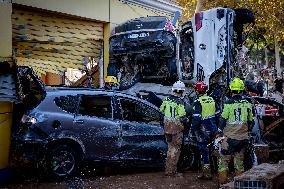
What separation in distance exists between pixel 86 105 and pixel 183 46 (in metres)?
4.15

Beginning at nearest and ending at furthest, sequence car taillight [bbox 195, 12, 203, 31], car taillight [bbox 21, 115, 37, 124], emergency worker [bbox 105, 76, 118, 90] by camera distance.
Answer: car taillight [bbox 21, 115, 37, 124] → car taillight [bbox 195, 12, 203, 31] → emergency worker [bbox 105, 76, 118, 90]

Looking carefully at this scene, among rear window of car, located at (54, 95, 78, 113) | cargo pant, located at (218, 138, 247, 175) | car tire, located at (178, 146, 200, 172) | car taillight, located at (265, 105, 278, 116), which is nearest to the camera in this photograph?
cargo pant, located at (218, 138, 247, 175)

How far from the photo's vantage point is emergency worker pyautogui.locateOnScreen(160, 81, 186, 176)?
8727 millimetres

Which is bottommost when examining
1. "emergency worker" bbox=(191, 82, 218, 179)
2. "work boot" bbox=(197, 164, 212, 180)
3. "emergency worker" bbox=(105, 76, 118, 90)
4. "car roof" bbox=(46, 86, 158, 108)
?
"work boot" bbox=(197, 164, 212, 180)

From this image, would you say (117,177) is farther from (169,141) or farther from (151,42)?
(151,42)

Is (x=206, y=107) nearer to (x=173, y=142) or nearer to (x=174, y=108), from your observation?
(x=174, y=108)

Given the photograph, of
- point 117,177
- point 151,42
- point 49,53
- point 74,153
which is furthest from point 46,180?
point 49,53

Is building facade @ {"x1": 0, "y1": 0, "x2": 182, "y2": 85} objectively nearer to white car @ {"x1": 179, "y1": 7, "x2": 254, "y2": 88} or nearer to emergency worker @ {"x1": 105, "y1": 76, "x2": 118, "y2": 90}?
emergency worker @ {"x1": 105, "y1": 76, "x2": 118, "y2": 90}

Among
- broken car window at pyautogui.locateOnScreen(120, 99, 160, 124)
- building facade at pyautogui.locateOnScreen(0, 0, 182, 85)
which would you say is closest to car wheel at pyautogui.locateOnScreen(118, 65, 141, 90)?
building facade at pyautogui.locateOnScreen(0, 0, 182, 85)

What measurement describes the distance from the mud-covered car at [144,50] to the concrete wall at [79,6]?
0.94m

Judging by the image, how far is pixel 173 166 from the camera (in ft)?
28.5

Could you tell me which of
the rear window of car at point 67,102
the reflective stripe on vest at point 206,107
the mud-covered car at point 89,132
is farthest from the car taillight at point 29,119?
the reflective stripe on vest at point 206,107

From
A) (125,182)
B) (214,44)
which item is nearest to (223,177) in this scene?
(125,182)

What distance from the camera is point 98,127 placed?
8.60 m
